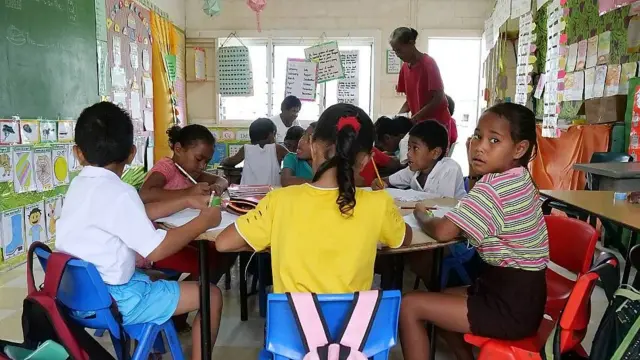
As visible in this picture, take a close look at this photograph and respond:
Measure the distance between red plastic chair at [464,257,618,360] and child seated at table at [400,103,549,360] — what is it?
27 millimetres

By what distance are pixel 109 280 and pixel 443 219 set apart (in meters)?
0.97

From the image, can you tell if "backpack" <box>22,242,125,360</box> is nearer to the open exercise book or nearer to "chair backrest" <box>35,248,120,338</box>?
"chair backrest" <box>35,248,120,338</box>

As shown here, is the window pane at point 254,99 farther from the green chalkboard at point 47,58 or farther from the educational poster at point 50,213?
the educational poster at point 50,213

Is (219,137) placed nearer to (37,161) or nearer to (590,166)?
(37,161)

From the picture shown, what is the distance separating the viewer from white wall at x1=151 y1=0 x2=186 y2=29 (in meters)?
5.65

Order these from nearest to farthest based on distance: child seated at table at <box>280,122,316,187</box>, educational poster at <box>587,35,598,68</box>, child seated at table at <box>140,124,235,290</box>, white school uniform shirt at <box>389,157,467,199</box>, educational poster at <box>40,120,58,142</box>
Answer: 1. child seated at table at <box>140,124,235,290</box>
2. white school uniform shirt at <box>389,157,467,199</box>
3. child seated at table at <box>280,122,316,187</box>
4. educational poster at <box>40,120,58,142</box>
5. educational poster at <box>587,35,598,68</box>

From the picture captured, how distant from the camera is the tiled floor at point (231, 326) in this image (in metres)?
2.09

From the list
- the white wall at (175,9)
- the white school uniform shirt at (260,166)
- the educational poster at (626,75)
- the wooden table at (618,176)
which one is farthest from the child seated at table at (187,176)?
the white wall at (175,9)

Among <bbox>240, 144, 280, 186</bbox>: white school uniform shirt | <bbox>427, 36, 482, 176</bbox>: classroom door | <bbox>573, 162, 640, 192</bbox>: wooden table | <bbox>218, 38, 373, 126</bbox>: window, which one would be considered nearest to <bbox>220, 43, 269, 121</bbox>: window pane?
<bbox>218, 38, 373, 126</bbox>: window

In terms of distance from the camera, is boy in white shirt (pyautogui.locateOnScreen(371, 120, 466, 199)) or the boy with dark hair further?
the boy with dark hair

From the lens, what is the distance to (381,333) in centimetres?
114

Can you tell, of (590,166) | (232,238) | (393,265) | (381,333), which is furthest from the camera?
(590,166)

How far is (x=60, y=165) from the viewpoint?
3701mm

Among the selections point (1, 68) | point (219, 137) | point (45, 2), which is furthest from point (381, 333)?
point (219, 137)
